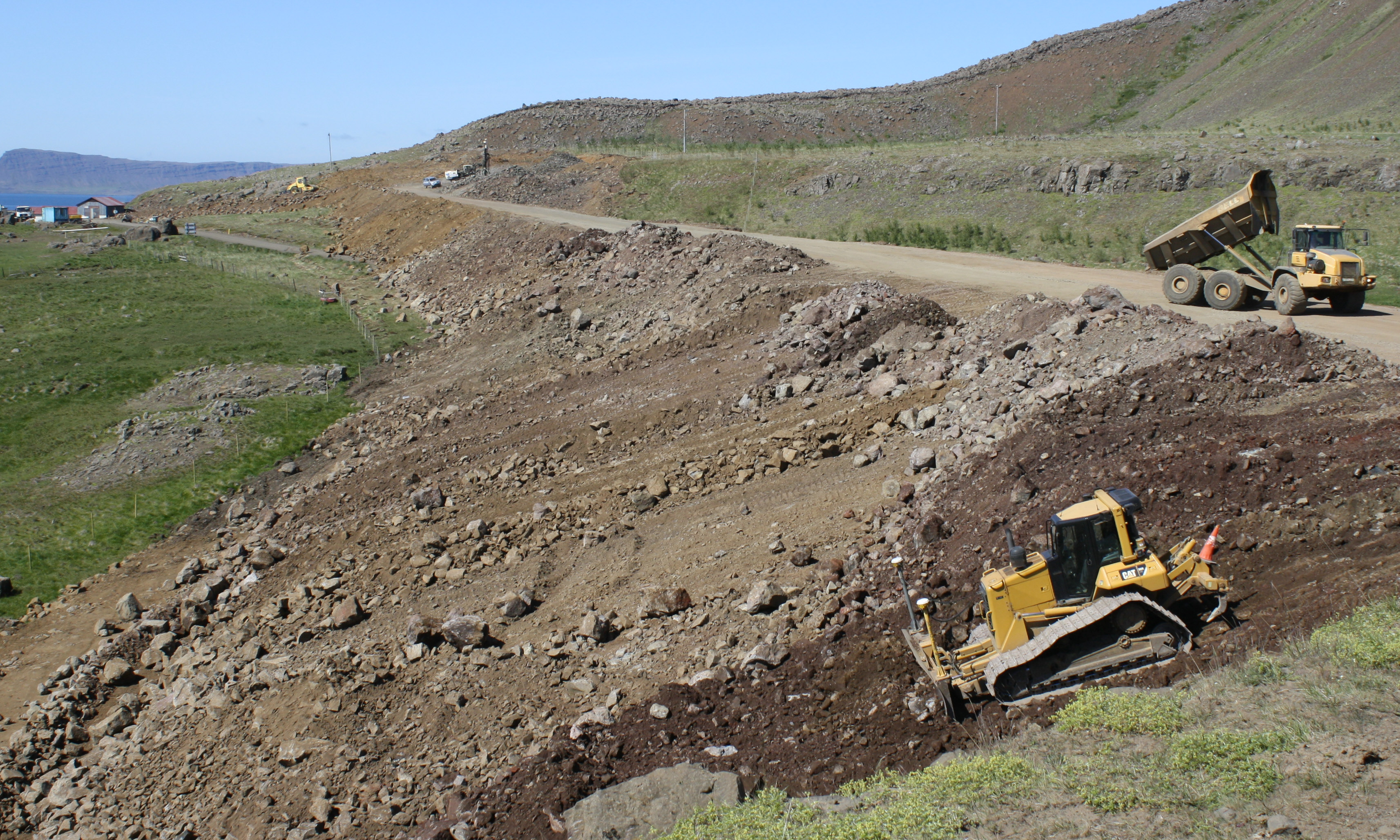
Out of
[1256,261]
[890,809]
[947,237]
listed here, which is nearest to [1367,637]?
[890,809]

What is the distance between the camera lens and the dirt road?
17172mm

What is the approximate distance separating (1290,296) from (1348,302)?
4.52 ft

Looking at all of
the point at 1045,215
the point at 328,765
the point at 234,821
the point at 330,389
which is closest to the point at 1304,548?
the point at 328,765

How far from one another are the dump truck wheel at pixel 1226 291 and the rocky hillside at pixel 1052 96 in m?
41.7

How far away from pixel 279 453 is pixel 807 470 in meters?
13.5

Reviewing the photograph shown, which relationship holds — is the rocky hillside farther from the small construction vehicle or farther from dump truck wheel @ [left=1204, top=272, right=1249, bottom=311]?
the small construction vehicle

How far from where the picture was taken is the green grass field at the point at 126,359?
18.8m

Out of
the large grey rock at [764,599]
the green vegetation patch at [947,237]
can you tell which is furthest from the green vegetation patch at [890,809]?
the green vegetation patch at [947,237]

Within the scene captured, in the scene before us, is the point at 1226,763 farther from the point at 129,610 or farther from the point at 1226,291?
the point at 129,610

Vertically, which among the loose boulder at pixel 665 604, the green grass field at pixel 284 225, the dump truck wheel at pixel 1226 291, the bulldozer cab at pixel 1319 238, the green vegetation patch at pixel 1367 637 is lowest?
the loose boulder at pixel 665 604

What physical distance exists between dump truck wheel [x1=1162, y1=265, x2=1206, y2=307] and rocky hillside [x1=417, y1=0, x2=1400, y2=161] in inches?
1625

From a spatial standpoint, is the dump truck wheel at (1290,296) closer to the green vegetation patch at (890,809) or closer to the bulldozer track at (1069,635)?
the bulldozer track at (1069,635)

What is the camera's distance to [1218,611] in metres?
8.66

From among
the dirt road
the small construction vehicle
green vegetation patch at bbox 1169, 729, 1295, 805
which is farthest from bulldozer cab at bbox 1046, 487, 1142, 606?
the dirt road
